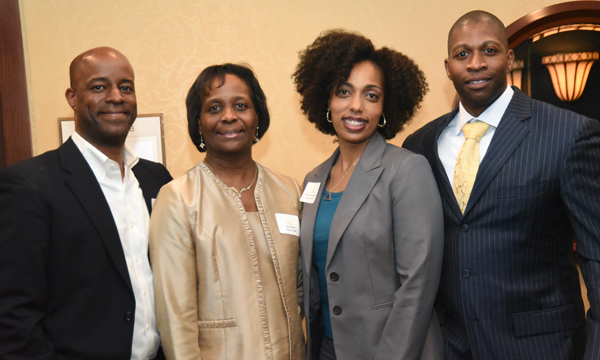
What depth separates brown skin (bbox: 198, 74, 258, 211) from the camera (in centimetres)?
190

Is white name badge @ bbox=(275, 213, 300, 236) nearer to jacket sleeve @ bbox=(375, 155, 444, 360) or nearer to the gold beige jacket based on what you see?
the gold beige jacket

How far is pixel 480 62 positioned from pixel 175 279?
4.77 feet

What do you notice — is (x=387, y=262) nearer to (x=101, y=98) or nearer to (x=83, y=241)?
(x=83, y=241)

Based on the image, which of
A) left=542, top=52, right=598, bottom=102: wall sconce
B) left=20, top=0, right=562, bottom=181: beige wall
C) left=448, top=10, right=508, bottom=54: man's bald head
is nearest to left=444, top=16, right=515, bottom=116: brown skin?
left=448, top=10, right=508, bottom=54: man's bald head

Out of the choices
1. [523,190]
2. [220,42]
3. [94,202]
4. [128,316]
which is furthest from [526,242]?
[220,42]

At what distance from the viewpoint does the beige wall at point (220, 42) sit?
2781 mm

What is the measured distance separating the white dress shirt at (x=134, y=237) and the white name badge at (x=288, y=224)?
552 millimetres

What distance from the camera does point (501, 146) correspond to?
66.8 inches

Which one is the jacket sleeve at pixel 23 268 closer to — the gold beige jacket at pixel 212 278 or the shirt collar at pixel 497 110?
the gold beige jacket at pixel 212 278

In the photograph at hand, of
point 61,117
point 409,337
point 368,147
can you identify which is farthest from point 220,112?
point 61,117

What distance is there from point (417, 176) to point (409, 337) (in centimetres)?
59

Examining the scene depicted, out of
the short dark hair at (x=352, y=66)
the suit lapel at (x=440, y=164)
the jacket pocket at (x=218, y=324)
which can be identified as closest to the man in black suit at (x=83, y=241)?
the jacket pocket at (x=218, y=324)

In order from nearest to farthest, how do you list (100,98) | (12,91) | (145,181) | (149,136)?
(100,98), (145,181), (12,91), (149,136)

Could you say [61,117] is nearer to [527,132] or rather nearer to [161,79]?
[161,79]
